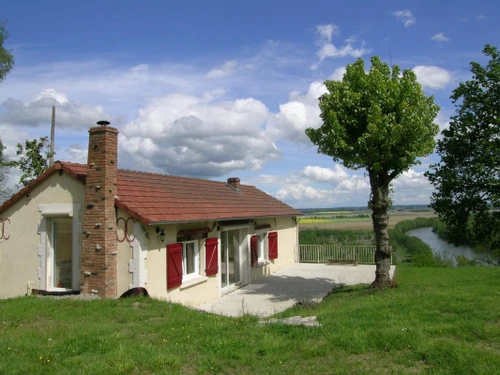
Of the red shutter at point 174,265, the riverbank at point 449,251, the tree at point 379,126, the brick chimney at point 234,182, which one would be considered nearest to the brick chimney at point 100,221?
the red shutter at point 174,265

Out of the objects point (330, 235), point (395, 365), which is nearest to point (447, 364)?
point (395, 365)

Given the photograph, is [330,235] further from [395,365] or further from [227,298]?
[395,365]

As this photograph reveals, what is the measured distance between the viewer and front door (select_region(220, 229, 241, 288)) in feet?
47.9

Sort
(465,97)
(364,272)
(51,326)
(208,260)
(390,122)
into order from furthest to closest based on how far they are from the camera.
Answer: (364,272) < (465,97) < (208,260) < (390,122) < (51,326)

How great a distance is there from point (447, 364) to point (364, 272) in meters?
14.3

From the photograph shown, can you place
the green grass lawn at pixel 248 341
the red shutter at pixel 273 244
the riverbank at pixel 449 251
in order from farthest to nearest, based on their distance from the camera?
1. the riverbank at pixel 449 251
2. the red shutter at pixel 273 244
3. the green grass lawn at pixel 248 341

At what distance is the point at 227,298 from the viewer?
13273mm

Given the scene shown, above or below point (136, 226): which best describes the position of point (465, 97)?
above

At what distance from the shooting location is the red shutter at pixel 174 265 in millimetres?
10742

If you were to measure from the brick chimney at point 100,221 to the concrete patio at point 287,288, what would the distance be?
119 inches

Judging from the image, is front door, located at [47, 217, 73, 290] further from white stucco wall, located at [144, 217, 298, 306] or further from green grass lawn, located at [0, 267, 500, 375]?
white stucco wall, located at [144, 217, 298, 306]

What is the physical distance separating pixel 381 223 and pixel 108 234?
7.57 m

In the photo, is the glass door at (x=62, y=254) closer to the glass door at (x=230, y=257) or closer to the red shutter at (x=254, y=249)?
the glass door at (x=230, y=257)

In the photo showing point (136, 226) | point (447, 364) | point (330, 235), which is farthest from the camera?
point (330, 235)
